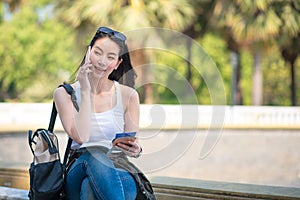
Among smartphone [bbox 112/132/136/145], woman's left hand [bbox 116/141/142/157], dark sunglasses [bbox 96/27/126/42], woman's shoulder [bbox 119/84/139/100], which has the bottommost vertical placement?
woman's left hand [bbox 116/141/142/157]

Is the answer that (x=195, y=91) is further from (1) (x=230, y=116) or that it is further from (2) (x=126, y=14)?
(1) (x=230, y=116)

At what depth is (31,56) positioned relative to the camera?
33562 millimetres

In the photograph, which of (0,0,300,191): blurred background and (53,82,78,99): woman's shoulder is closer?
(53,82,78,99): woman's shoulder

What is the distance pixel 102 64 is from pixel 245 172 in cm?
546

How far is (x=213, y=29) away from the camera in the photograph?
17.8 metres

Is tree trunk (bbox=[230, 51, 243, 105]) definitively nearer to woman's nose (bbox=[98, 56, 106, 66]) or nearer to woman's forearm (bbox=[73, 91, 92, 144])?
woman's nose (bbox=[98, 56, 106, 66])

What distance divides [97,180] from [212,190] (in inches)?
32.2

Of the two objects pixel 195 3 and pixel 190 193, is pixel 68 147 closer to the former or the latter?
pixel 190 193

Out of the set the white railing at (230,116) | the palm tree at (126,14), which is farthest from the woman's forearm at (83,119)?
the palm tree at (126,14)

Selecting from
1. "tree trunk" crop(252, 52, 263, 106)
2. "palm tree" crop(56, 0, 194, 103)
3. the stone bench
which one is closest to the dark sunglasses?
the stone bench

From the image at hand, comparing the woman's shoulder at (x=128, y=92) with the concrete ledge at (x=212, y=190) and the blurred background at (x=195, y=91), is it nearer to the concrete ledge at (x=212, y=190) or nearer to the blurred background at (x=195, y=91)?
the blurred background at (x=195, y=91)

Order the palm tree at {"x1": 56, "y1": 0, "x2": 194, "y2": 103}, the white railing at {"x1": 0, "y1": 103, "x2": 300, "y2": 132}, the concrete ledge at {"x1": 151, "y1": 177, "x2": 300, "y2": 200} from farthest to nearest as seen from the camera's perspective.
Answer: the palm tree at {"x1": 56, "y1": 0, "x2": 194, "y2": 103} → the white railing at {"x1": 0, "y1": 103, "x2": 300, "y2": 132} → the concrete ledge at {"x1": 151, "y1": 177, "x2": 300, "y2": 200}

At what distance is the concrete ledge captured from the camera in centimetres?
276

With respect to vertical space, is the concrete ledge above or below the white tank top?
below
